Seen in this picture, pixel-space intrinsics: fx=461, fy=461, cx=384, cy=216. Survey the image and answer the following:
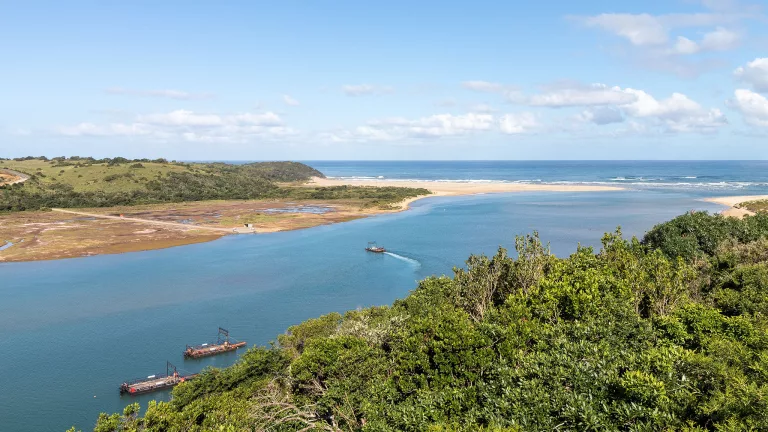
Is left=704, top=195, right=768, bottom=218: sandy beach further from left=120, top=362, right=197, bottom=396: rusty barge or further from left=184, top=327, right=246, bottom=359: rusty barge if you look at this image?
left=120, top=362, right=197, bottom=396: rusty barge

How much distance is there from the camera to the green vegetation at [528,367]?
1291 cm

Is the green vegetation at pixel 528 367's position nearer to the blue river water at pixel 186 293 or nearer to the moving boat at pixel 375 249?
the blue river water at pixel 186 293

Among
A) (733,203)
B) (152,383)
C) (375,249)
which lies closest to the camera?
(152,383)

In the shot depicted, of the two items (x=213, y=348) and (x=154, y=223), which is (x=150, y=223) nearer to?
(x=154, y=223)

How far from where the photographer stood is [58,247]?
6762 centimetres

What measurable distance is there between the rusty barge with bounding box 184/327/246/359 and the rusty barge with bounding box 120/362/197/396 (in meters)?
2.23

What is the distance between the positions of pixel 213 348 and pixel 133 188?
370 ft

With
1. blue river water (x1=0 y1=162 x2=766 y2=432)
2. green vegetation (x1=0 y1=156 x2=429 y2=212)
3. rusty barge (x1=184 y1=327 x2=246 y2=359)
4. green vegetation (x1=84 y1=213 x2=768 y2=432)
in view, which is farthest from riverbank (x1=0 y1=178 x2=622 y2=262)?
green vegetation (x1=84 y1=213 x2=768 y2=432)

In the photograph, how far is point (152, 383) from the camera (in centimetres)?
2923

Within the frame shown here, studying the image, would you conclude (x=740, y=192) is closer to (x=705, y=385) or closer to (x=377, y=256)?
(x=377, y=256)

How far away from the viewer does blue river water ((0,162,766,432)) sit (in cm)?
3006

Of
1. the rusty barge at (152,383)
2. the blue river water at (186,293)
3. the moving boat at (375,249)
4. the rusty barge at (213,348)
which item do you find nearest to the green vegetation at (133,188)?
the blue river water at (186,293)

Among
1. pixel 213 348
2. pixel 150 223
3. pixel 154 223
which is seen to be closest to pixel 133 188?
pixel 150 223

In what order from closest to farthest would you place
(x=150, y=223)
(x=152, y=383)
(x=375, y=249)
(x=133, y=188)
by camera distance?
(x=152, y=383)
(x=375, y=249)
(x=150, y=223)
(x=133, y=188)
